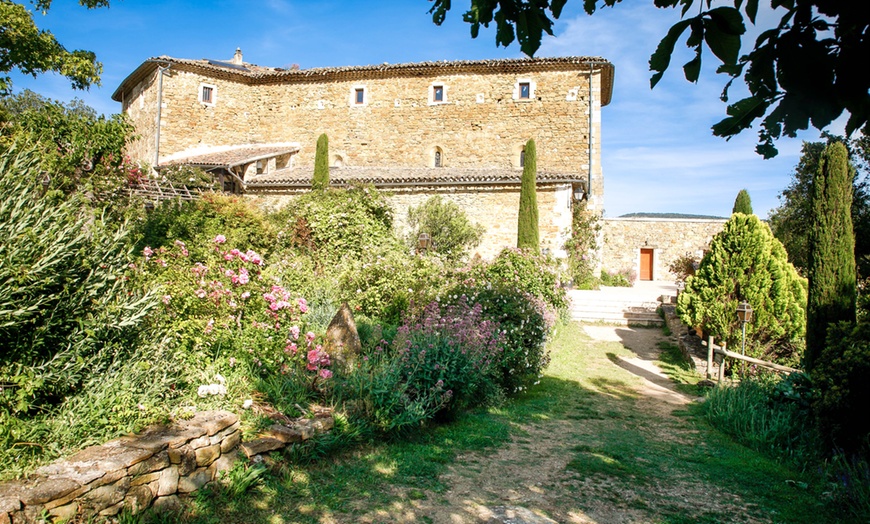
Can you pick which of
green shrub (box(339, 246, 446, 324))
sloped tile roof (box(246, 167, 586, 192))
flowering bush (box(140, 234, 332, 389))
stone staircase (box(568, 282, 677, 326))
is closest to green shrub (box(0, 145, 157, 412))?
flowering bush (box(140, 234, 332, 389))

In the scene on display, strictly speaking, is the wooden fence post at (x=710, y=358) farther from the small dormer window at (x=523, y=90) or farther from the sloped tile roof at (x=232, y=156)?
the sloped tile roof at (x=232, y=156)

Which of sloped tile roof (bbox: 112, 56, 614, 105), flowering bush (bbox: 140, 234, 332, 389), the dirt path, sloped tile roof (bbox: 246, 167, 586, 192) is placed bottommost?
the dirt path

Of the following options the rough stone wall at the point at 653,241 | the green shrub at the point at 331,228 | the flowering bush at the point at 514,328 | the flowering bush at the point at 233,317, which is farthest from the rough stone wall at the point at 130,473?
the rough stone wall at the point at 653,241

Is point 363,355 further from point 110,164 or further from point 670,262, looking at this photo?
point 670,262

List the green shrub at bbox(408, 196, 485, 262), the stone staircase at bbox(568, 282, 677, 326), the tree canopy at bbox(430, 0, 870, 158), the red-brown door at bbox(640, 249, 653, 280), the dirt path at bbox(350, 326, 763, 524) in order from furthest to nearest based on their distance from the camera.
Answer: the red-brown door at bbox(640, 249, 653, 280), the green shrub at bbox(408, 196, 485, 262), the stone staircase at bbox(568, 282, 677, 326), the dirt path at bbox(350, 326, 763, 524), the tree canopy at bbox(430, 0, 870, 158)

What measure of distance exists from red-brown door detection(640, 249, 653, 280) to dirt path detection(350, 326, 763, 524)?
22.7m

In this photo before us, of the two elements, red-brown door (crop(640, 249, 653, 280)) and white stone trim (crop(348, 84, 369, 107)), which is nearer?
white stone trim (crop(348, 84, 369, 107))

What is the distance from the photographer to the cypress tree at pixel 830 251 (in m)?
7.29

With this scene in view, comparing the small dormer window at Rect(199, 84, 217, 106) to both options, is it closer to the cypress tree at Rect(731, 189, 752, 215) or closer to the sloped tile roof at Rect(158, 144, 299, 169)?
the sloped tile roof at Rect(158, 144, 299, 169)

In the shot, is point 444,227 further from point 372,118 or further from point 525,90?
point 372,118

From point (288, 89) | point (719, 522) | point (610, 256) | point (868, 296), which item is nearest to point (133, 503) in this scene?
point (719, 522)

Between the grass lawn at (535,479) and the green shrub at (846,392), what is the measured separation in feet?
1.71

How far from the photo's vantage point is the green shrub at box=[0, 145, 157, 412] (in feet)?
10.2

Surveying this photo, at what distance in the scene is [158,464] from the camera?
3.33m
